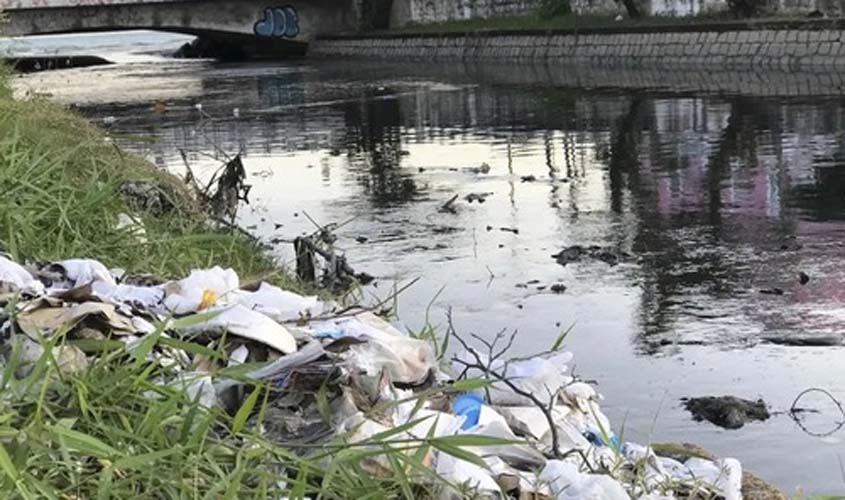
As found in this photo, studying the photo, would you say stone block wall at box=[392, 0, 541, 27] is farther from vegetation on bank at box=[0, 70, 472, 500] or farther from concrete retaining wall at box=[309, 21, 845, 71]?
vegetation on bank at box=[0, 70, 472, 500]

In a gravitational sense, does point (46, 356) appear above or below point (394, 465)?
above

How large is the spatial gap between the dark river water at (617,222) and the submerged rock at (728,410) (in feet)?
0.21

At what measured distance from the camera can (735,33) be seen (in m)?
27.0

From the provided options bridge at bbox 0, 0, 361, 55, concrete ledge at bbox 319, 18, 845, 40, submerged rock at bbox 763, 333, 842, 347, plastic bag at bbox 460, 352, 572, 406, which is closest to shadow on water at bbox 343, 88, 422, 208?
submerged rock at bbox 763, 333, 842, 347

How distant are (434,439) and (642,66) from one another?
1040 inches

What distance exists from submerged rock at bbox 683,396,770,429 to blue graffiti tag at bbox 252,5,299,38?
43879 millimetres

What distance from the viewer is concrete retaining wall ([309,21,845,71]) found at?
2445 centimetres

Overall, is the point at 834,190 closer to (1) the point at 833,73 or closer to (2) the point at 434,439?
(2) the point at 434,439

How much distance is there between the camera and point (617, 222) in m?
10.9

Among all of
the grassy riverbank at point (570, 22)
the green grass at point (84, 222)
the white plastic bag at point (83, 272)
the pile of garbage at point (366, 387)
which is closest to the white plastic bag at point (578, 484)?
the pile of garbage at point (366, 387)

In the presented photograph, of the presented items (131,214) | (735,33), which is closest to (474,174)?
(131,214)

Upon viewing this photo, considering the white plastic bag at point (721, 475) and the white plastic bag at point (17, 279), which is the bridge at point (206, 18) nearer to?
the white plastic bag at point (17, 279)

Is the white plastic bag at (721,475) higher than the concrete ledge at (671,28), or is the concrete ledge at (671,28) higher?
the concrete ledge at (671,28)

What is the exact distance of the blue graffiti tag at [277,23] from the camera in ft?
160
